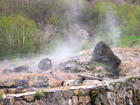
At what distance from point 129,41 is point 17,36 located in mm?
7308

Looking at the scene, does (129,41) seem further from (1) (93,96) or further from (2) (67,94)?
(2) (67,94)

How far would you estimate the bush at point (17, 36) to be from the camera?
28.2 ft

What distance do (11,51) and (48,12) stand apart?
4028 millimetres

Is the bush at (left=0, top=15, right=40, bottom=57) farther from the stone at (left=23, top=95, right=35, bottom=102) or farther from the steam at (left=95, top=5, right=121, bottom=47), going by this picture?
the stone at (left=23, top=95, right=35, bottom=102)

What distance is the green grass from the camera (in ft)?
30.1

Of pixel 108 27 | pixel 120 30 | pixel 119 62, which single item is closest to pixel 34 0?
pixel 108 27

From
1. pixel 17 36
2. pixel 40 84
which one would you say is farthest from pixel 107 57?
pixel 17 36

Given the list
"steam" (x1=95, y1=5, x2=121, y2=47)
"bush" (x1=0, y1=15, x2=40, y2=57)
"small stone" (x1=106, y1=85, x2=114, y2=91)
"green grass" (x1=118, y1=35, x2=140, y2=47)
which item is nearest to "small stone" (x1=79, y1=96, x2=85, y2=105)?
"small stone" (x1=106, y1=85, x2=114, y2=91)

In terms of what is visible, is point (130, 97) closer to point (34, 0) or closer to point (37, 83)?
point (37, 83)

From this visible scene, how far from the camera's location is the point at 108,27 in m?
11.7

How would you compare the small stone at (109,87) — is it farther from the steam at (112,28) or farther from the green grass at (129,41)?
the steam at (112,28)

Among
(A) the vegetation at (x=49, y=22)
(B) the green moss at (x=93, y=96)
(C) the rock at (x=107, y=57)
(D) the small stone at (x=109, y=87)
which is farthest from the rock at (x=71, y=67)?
(A) the vegetation at (x=49, y=22)

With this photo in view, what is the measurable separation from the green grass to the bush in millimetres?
5645

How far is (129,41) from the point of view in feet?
32.7
